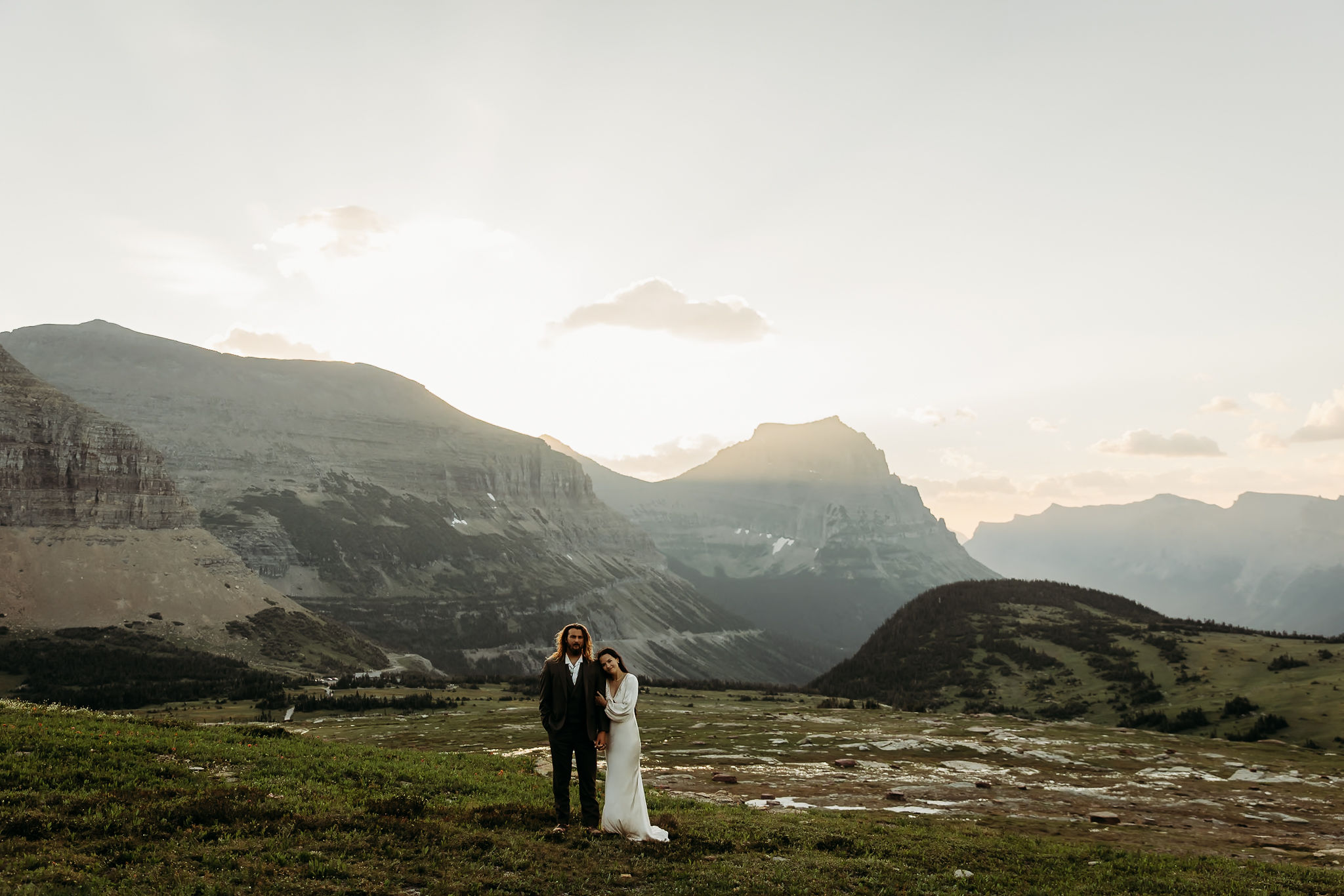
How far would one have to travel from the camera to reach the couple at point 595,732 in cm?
1717

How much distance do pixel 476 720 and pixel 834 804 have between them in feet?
125

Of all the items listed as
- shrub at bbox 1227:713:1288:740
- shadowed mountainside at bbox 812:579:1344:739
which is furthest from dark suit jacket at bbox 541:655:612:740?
shrub at bbox 1227:713:1288:740

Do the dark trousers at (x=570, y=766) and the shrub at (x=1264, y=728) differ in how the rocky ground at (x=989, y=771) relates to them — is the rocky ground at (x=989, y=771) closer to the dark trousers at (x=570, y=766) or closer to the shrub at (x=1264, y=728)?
the shrub at (x=1264, y=728)

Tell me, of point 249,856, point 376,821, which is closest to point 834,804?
point 376,821

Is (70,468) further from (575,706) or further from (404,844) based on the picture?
(575,706)

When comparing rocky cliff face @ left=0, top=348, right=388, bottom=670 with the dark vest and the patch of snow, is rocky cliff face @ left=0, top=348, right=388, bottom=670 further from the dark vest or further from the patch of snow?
the dark vest

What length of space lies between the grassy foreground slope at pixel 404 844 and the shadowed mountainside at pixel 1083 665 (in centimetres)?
4689

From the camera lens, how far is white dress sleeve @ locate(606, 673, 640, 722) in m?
17.2

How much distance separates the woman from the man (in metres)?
0.32

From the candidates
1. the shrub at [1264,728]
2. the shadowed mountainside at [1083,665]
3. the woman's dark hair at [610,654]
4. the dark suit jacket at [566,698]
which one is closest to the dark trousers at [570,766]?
the dark suit jacket at [566,698]

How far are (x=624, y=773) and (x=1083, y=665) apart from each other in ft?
257

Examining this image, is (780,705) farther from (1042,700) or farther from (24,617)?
(24,617)

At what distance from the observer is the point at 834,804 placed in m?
25.8

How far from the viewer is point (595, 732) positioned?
17344 millimetres
